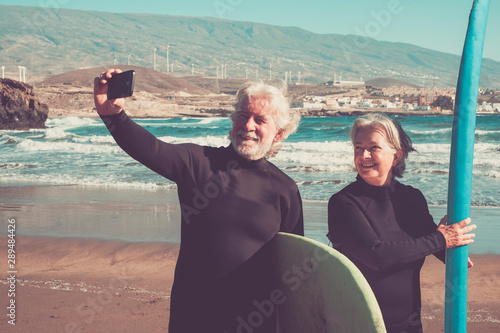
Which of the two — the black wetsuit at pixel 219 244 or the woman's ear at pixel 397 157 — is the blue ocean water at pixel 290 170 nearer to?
the woman's ear at pixel 397 157

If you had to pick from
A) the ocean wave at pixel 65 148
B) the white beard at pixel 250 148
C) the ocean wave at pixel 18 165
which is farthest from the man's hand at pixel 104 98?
the ocean wave at pixel 65 148

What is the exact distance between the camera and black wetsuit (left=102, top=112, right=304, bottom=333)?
6.44 feet

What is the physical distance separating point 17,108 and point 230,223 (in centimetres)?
3579

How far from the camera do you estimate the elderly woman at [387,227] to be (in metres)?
1.82

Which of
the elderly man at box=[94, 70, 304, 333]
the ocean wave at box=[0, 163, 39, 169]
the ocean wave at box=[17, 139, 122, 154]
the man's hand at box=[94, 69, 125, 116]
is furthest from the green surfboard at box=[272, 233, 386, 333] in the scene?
the ocean wave at box=[17, 139, 122, 154]

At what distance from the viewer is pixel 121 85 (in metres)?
1.70

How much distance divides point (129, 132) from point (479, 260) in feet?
14.0

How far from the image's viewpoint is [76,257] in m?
5.32

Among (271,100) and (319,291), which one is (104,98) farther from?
(319,291)

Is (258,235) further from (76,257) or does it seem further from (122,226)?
(122,226)

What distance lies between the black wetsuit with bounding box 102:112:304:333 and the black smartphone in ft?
0.86

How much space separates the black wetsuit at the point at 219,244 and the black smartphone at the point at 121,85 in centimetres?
26

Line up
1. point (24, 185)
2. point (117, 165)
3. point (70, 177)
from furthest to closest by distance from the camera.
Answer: point (117, 165)
point (70, 177)
point (24, 185)

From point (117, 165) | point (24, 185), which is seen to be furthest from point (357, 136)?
point (117, 165)
